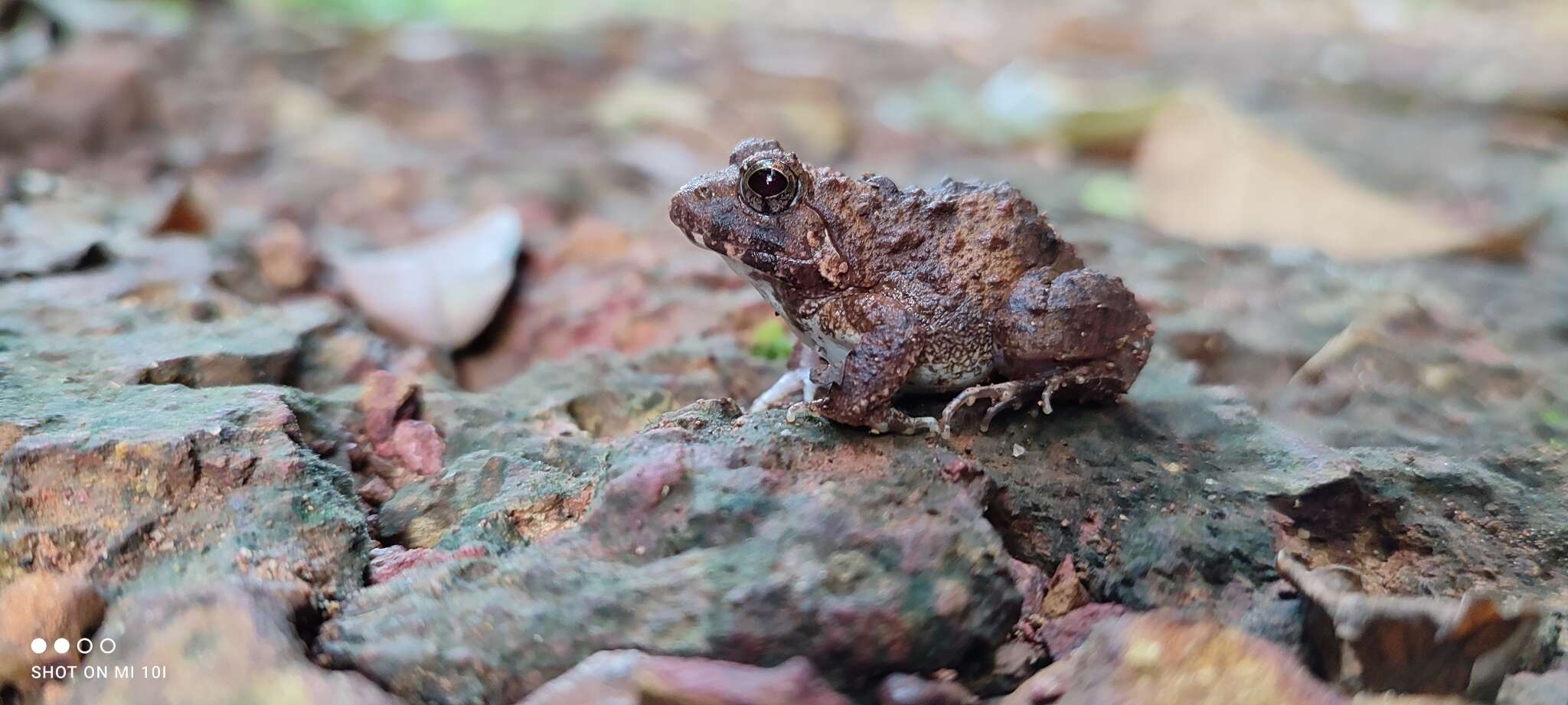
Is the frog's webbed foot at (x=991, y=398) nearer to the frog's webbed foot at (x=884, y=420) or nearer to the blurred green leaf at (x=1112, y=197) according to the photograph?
the frog's webbed foot at (x=884, y=420)

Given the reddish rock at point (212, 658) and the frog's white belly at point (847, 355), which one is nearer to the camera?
the reddish rock at point (212, 658)

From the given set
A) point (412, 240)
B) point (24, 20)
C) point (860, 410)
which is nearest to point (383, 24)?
point (24, 20)

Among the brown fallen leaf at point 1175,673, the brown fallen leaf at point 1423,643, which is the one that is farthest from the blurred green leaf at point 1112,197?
the brown fallen leaf at point 1175,673

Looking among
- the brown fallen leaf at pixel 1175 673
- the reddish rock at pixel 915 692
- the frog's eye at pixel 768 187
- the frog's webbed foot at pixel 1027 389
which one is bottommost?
the reddish rock at pixel 915 692

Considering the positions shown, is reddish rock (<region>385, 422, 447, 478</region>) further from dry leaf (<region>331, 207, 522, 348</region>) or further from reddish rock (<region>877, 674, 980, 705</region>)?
reddish rock (<region>877, 674, 980, 705</region>)

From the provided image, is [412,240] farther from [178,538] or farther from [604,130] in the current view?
[178,538]

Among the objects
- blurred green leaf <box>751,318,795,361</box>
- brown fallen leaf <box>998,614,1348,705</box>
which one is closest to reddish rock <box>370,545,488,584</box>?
brown fallen leaf <box>998,614,1348,705</box>
